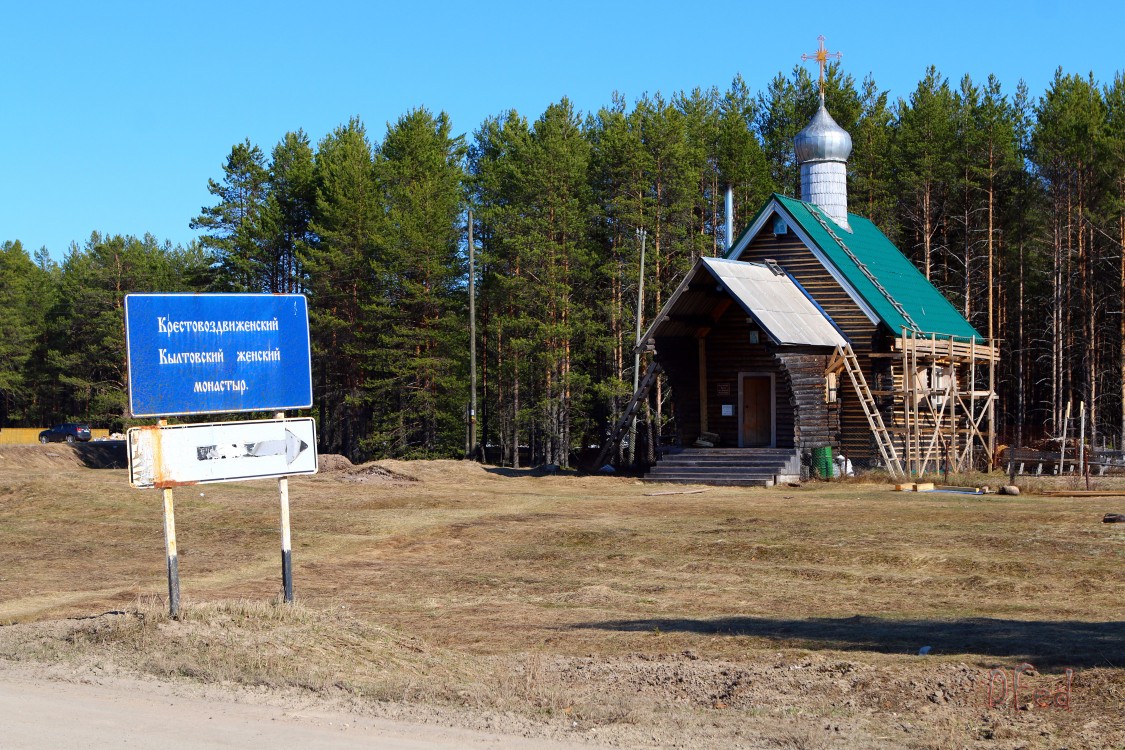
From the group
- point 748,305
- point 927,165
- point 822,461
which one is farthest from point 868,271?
point 927,165

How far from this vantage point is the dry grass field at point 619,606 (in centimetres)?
927

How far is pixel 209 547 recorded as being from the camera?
70.6 feet

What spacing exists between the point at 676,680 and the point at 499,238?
44.0 meters

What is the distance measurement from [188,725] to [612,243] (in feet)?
151

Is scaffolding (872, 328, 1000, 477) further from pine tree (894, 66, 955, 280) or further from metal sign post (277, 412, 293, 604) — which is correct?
metal sign post (277, 412, 293, 604)

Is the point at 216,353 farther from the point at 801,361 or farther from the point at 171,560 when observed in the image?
the point at 801,361

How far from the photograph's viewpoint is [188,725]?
28.5 ft

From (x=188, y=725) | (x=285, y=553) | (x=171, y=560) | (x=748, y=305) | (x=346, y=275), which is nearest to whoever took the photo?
(x=188, y=725)

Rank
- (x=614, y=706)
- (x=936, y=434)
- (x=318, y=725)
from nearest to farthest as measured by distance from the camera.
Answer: (x=318, y=725) → (x=614, y=706) → (x=936, y=434)

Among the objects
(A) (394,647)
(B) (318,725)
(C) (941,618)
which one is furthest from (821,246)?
(B) (318,725)

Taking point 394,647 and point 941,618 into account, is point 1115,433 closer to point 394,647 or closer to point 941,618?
point 941,618

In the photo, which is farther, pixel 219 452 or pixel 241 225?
pixel 241 225

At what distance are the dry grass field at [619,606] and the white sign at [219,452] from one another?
1344 millimetres

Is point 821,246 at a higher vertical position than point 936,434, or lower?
higher
